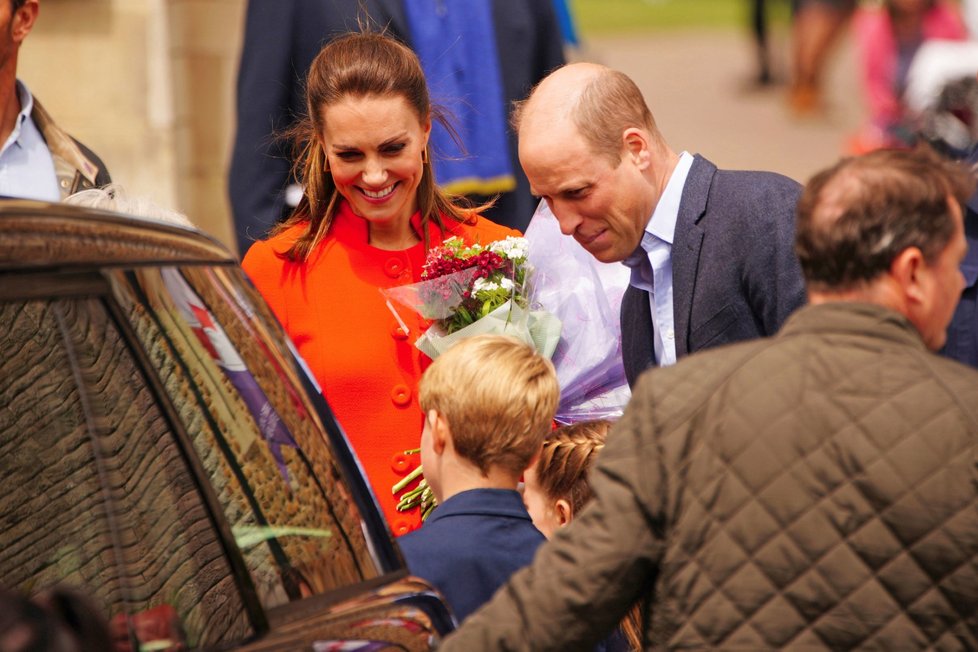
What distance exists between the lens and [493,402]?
3406 mm

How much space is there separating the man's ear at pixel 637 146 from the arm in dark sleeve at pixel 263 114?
1.89 m

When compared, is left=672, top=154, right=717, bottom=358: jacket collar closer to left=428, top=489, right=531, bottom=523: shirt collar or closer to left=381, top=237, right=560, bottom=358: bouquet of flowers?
left=381, top=237, right=560, bottom=358: bouquet of flowers

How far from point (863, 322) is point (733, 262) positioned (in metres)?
1.29

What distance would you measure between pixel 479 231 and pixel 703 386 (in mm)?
1981

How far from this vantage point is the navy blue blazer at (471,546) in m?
3.31

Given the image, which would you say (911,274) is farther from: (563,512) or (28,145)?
(28,145)

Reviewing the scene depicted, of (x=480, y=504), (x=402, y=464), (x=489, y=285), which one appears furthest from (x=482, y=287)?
(x=480, y=504)

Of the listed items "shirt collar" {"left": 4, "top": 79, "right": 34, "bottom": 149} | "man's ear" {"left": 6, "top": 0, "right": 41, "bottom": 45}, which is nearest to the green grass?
"shirt collar" {"left": 4, "top": 79, "right": 34, "bottom": 149}

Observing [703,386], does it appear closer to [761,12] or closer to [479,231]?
[479,231]

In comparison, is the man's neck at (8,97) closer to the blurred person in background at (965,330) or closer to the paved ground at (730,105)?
the blurred person in background at (965,330)

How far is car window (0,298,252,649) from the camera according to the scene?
8.64 feet

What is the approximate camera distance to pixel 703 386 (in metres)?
2.69

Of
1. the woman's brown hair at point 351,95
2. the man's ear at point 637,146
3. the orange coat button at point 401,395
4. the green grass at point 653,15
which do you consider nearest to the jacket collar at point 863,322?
the man's ear at point 637,146

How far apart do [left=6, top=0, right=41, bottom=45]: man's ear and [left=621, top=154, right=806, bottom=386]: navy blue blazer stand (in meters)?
2.14
